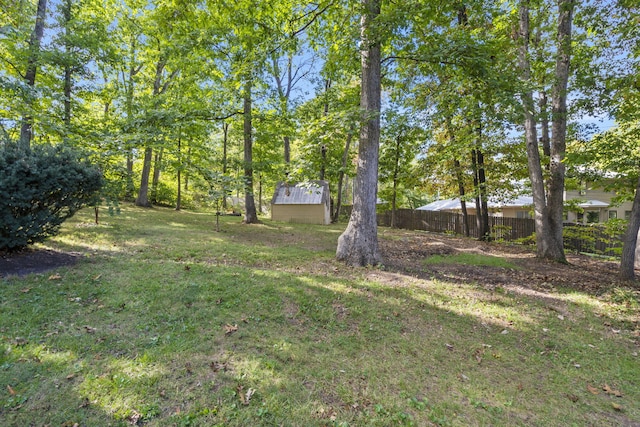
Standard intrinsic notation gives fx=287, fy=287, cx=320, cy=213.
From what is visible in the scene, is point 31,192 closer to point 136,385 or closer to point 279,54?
point 136,385

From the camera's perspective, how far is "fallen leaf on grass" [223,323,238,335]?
3.48m

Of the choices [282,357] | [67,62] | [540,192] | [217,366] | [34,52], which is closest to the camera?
[217,366]

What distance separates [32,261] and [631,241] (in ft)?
39.1

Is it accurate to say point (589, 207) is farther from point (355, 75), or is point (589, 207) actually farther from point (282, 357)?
point (282, 357)

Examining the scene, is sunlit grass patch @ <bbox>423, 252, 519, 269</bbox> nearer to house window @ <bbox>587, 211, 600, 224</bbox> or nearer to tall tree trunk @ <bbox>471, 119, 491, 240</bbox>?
tall tree trunk @ <bbox>471, 119, 491, 240</bbox>

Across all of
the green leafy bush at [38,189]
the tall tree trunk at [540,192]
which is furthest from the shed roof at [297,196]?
the green leafy bush at [38,189]

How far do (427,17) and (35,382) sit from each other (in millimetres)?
8966

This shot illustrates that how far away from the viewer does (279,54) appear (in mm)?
7539

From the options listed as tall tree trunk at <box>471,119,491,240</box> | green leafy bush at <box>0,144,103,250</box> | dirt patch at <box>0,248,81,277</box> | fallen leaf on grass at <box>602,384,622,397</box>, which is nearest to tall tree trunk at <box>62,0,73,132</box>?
green leafy bush at <box>0,144,103,250</box>

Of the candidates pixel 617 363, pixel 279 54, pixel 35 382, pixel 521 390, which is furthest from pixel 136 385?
pixel 279 54

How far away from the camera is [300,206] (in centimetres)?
1755

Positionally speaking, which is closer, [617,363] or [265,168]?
[617,363]

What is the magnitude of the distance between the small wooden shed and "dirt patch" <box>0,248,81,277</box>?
40.8 ft

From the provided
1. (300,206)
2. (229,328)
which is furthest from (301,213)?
(229,328)
